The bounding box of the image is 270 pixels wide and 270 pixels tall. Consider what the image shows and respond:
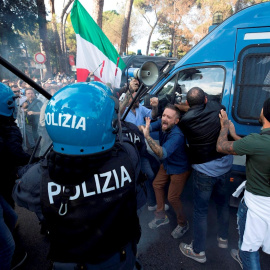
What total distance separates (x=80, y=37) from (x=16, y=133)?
6.52ft

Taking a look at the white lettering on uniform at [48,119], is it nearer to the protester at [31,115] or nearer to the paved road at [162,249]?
the paved road at [162,249]

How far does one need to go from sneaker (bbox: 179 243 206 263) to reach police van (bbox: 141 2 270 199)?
3.41 feet

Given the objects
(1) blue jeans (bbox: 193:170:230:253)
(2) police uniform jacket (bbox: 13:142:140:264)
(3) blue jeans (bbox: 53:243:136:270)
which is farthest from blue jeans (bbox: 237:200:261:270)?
(2) police uniform jacket (bbox: 13:142:140:264)

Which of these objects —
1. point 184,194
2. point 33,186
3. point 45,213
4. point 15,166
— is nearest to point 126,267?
point 45,213

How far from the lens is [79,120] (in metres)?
1.00

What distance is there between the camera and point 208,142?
220 cm

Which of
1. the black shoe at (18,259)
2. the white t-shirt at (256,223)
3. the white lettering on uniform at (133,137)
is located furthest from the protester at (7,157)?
the white t-shirt at (256,223)

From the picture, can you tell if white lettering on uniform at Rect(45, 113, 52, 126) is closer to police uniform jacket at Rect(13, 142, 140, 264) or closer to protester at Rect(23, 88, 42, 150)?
police uniform jacket at Rect(13, 142, 140, 264)

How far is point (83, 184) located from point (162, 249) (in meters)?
2.05

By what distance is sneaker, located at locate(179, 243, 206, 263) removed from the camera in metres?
2.39

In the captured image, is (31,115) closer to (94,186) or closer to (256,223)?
(94,186)

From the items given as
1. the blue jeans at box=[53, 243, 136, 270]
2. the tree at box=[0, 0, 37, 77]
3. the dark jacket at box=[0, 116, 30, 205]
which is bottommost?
the blue jeans at box=[53, 243, 136, 270]

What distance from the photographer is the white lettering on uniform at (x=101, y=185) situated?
1.02m

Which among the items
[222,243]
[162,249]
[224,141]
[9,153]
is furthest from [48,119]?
[222,243]
